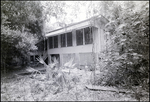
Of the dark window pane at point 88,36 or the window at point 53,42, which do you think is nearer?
the dark window pane at point 88,36

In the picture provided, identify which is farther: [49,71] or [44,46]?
[44,46]

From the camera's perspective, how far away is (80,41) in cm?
878

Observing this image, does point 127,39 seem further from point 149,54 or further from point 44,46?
point 44,46

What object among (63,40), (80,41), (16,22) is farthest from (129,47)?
(63,40)

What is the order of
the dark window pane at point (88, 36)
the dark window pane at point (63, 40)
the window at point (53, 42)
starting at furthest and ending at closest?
the window at point (53, 42)
the dark window pane at point (63, 40)
the dark window pane at point (88, 36)

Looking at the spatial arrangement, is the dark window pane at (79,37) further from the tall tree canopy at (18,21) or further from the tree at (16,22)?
the tree at (16,22)

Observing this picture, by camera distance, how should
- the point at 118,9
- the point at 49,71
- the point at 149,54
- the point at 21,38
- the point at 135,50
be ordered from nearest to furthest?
1. the point at 149,54
2. the point at 135,50
3. the point at 118,9
4. the point at 49,71
5. the point at 21,38

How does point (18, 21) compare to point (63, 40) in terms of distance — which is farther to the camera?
point (63, 40)

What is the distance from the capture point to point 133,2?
3.72 meters

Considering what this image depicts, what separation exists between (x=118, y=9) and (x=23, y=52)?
8.28 m

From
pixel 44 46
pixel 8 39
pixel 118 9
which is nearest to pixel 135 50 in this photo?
pixel 118 9

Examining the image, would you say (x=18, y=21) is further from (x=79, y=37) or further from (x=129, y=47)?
(x=129, y=47)

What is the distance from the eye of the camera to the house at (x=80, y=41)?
→ 770 cm

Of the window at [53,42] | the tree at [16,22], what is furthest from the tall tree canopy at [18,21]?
the window at [53,42]
